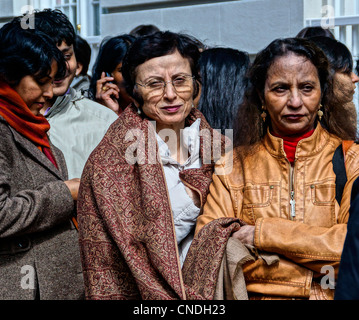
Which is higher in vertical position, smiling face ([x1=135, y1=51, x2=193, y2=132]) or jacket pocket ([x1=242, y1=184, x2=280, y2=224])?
smiling face ([x1=135, y1=51, x2=193, y2=132])

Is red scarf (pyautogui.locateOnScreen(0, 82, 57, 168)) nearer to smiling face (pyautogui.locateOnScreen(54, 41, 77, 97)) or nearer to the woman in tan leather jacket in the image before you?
smiling face (pyautogui.locateOnScreen(54, 41, 77, 97))

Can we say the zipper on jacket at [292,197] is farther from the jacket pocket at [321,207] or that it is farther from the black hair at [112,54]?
the black hair at [112,54]

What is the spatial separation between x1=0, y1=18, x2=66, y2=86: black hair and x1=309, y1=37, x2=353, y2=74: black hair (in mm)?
1729

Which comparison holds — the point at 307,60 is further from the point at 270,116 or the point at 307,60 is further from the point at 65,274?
the point at 65,274

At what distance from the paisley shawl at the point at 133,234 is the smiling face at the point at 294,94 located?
51cm

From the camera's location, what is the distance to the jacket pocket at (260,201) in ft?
9.84

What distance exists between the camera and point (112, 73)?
5.12 metres

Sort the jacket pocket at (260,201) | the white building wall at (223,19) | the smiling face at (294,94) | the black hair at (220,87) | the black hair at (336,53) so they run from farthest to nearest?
the white building wall at (223,19), the black hair at (336,53), the black hair at (220,87), the smiling face at (294,94), the jacket pocket at (260,201)

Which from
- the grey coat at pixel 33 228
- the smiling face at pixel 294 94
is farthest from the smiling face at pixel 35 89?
the smiling face at pixel 294 94

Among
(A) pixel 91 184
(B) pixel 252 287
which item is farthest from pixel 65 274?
(B) pixel 252 287

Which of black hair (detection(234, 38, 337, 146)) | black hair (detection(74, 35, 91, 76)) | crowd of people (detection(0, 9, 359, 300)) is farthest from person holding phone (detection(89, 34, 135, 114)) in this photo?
black hair (detection(234, 38, 337, 146))

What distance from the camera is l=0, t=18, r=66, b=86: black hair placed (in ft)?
11.0

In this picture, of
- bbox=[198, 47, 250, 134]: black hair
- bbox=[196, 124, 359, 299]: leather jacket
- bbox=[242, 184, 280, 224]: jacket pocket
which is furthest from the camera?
bbox=[198, 47, 250, 134]: black hair

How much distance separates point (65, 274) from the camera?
336 cm
